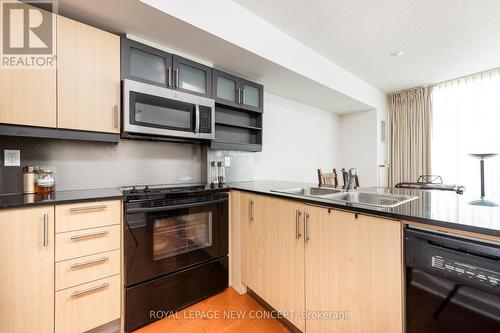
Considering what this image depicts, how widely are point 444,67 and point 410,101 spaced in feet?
3.08

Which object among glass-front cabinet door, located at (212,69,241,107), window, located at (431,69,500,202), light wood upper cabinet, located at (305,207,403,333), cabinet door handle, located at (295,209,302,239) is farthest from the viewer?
window, located at (431,69,500,202)

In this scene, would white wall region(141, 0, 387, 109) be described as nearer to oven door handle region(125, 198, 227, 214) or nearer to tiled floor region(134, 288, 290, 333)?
oven door handle region(125, 198, 227, 214)

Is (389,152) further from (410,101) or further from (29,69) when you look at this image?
(29,69)

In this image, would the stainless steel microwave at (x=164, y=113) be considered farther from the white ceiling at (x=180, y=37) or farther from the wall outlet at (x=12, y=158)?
the wall outlet at (x=12, y=158)

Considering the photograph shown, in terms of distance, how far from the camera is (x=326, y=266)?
1.21 meters

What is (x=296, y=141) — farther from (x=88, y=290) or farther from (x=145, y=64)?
(x=88, y=290)

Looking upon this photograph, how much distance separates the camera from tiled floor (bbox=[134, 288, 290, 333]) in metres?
1.51

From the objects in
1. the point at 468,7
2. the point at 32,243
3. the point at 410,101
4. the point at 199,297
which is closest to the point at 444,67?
the point at 410,101

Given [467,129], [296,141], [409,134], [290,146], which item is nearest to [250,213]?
[290,146]

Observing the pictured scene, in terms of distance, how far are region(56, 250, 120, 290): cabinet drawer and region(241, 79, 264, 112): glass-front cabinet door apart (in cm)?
182

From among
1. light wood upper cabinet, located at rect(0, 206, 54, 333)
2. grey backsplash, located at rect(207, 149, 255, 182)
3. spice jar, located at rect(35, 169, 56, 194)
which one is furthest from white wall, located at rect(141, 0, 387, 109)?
light wood upper cabinet, located at rect(0, 206, 54, 333)

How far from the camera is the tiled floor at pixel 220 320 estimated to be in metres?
1.51

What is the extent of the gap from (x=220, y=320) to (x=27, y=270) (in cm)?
122

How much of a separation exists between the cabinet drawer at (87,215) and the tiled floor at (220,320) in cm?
81
